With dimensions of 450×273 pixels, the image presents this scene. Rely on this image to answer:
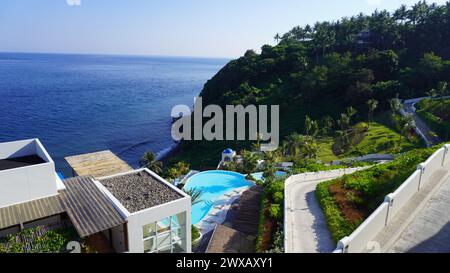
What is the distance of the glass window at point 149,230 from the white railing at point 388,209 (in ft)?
21.9

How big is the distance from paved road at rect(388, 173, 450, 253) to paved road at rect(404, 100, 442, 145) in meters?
24.9

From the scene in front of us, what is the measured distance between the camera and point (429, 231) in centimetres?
1187

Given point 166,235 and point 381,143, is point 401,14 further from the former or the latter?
point 166,235

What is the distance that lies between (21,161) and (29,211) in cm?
386

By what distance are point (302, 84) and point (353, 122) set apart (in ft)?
44.7

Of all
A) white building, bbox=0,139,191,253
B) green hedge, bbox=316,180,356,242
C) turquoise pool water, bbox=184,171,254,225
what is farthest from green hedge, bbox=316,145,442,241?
turquoise pool water, bbox=184,171,254,225

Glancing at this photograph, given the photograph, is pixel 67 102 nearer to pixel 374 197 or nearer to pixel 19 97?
pixel 19 97

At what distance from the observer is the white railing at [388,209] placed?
1053cm

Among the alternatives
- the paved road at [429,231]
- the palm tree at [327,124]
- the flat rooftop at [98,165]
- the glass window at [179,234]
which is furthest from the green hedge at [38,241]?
the palm tree at [327,124]

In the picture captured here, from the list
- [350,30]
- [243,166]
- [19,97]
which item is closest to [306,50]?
[350,30]

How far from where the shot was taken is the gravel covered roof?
13052 mm

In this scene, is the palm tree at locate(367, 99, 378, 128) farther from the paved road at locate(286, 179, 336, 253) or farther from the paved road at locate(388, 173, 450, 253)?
the paved road at locate(388, 173, 450, 253)

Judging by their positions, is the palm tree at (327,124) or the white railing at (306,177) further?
the palm tree at (327,124)

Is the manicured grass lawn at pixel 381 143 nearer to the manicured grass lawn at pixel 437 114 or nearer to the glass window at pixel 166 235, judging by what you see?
the manicured grass lawn at pixel 437 114
